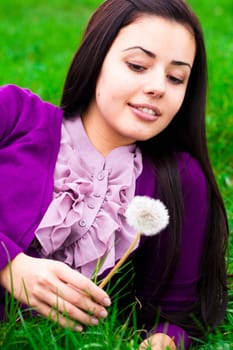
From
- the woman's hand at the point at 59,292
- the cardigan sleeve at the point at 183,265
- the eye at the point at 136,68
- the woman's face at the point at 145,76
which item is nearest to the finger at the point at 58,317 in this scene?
the woman's hand at the point at 59,292

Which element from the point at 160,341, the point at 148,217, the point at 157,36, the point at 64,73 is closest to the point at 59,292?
the point at 148,217

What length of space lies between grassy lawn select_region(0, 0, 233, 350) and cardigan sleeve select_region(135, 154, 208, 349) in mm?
108

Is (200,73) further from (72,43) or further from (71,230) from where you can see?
(72,43)

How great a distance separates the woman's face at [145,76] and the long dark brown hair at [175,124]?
38 mm

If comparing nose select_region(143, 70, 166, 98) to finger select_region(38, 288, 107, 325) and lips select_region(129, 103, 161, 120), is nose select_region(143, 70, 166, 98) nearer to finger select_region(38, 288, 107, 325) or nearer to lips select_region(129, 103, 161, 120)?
lips select_region(129, 103, 161, 120)

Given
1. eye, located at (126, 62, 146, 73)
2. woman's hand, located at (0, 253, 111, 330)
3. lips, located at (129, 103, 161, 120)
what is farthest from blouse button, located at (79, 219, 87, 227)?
eye, located at (126, 62, 146, 73)

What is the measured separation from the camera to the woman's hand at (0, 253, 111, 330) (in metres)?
1.68

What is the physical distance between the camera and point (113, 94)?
1968 millimetres

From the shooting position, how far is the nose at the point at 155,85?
1.93 meters

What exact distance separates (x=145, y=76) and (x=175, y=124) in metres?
0.32

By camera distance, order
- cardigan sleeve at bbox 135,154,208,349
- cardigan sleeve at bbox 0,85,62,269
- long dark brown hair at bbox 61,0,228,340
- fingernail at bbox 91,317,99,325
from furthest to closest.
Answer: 1. cardigan sleeve at bbox 135,154,208,349
2. long dark brown hair at bbox 61,0,228,340
3. cardigan sleeve at bbox 0,85,62,269
4. fingernail at bbox 91,317,99,325

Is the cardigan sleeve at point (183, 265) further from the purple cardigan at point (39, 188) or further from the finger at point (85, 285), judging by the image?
the finger at point (85, 285)

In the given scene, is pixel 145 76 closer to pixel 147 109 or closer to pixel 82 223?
pixel 147 109

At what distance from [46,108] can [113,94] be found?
0.78 feet
